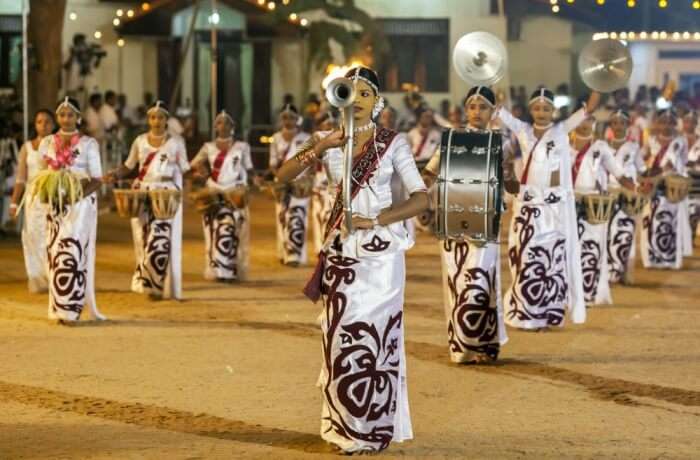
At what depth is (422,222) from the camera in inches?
967

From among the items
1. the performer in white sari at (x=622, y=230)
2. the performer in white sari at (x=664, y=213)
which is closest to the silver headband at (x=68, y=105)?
the performer in white sari at (x=622, y=230)

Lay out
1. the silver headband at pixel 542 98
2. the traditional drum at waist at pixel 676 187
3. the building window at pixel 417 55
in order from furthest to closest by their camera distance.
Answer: the building window at pixel 417 55 → the traditional drum at waist at pixel 676 187 → the silver headband at pixel 542 98

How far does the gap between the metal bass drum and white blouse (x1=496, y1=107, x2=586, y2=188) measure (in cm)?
262

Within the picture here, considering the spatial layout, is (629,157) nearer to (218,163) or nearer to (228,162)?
(228,162)

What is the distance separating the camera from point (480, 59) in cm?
1222

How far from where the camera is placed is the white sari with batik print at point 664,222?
1983 centimetres

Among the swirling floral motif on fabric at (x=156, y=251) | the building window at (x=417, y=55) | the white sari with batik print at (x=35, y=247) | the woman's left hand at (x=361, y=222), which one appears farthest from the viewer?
the building window at (x=417, y=55)

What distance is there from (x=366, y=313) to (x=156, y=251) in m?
7.77

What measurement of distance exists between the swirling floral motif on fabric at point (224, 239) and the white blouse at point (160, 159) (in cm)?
196

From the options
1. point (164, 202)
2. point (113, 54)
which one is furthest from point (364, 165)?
point (113, 54)

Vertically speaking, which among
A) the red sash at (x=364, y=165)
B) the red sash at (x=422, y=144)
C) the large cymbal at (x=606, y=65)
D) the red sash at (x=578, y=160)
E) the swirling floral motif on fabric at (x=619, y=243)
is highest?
the large cymbal at (x=606, y=65)

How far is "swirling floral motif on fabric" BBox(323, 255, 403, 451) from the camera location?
8.68 m

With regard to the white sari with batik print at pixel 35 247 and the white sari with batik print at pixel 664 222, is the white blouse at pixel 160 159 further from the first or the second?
the white sari with batik print at pixel 664 222

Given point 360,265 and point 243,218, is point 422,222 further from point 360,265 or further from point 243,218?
point 360,265
